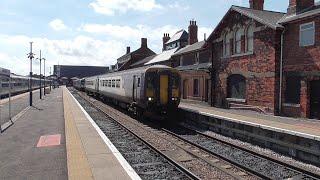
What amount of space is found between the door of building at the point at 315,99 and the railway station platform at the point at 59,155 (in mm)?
10655

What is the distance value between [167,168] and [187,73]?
83.0ft

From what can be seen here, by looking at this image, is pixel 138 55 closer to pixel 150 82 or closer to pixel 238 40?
pixel 238 40

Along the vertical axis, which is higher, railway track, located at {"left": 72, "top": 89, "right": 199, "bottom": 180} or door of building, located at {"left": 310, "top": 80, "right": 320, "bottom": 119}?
door of building, located at {"left": 310, "top": 80, "right": 320, "bottom": 119}

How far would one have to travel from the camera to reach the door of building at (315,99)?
19.7 metres

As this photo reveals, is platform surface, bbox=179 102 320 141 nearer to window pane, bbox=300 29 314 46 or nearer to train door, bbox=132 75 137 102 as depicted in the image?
window pane, bbox=300 29 314 46

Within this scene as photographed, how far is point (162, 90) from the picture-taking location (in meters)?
21.2

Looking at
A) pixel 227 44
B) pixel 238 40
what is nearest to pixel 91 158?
pixel 238 40

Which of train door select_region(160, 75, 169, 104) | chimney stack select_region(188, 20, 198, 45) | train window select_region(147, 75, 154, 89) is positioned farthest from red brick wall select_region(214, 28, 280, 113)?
chimney stack select_region(188, 20, 198, 45)

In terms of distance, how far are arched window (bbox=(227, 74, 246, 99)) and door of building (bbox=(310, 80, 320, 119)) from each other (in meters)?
6.04

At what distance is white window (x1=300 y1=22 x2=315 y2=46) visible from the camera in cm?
2014

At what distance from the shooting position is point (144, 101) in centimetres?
2102

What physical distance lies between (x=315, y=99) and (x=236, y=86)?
7.51m

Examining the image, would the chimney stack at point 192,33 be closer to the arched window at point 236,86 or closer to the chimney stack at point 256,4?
the chimney stack at point 256,4

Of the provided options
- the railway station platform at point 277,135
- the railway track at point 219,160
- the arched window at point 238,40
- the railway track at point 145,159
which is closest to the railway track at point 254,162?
the railway track at point 219,160
